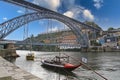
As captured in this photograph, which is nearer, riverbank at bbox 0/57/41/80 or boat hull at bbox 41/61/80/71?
riverbank at bbox 0/57/41/80

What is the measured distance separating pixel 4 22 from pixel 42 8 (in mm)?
15961

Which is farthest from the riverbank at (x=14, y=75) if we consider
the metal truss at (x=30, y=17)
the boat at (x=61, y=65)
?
the metal truss at (x=30, y=17)

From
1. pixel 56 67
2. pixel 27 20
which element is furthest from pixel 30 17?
pixel 56 67

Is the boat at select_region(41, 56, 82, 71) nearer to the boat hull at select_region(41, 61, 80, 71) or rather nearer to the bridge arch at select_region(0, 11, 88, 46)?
the boat hull at select_region(41, 61, 80, 71)

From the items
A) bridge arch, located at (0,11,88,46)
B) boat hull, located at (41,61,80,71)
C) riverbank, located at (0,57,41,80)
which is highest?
bridge arch, located at (0,11,88,46)

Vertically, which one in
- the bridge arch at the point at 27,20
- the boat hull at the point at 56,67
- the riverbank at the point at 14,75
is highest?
the bridge arch at the point at 27,20

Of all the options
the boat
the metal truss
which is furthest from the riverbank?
the metal truss

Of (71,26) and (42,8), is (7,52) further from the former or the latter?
(71,26)

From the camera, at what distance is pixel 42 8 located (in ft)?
223

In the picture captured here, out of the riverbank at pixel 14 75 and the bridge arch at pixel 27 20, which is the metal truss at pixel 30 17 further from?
the riverbank at pixel 14 75

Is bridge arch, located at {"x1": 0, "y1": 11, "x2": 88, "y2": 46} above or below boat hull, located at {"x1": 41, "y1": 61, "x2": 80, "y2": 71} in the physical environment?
above

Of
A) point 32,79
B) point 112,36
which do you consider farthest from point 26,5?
point 112,36

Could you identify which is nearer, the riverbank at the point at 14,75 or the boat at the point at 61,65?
the riverbank at the point at 14,75

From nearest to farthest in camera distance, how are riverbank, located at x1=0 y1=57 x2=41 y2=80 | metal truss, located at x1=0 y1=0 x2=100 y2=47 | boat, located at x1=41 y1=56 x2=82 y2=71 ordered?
1. riverbank, located at x1=0 y1=57 x2=41 y2=80
2. boat, located at x1=41 y1=56 x2=82 y2=71
3. metal truss, located at x1=0 y1=0 x2=100 y2=47
